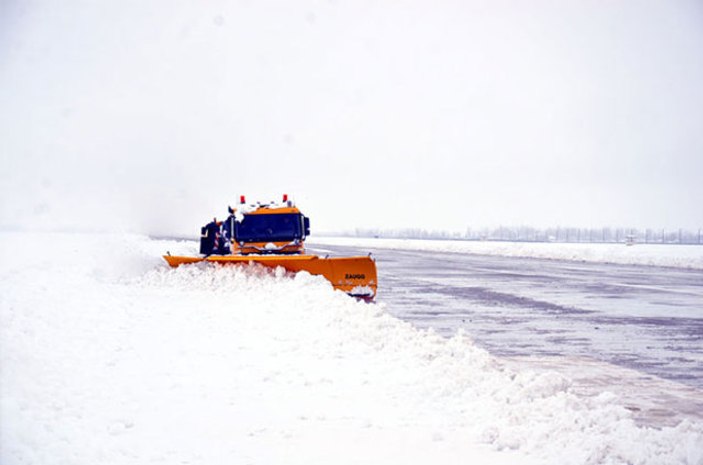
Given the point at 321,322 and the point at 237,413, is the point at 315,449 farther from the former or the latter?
the point at 321,322

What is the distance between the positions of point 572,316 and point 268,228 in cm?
786

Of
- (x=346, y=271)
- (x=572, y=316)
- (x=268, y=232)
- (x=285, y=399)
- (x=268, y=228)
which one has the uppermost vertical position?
(x=268, y=228)

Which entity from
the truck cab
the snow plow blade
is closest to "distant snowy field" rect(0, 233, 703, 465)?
the snow plow blade

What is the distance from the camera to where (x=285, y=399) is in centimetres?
586

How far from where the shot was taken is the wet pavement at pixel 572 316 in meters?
8.95

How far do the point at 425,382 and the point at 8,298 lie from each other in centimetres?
803

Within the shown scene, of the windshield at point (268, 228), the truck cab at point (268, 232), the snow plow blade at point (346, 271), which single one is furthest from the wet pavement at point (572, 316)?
the windshield at point (268, 228)

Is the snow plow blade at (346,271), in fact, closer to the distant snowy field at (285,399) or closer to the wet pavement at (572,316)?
the wet pavement at (572,316)

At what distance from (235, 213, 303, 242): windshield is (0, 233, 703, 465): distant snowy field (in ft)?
21.9

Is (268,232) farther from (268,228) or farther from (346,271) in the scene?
(346,271)

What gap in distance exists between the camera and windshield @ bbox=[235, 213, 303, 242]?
54.8 feet

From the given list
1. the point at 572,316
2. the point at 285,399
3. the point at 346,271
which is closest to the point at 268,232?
the point at 346,271

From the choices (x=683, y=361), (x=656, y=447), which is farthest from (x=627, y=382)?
(x=656, y=447)

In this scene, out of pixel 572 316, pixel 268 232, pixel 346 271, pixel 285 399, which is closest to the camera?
pixel 285 399
